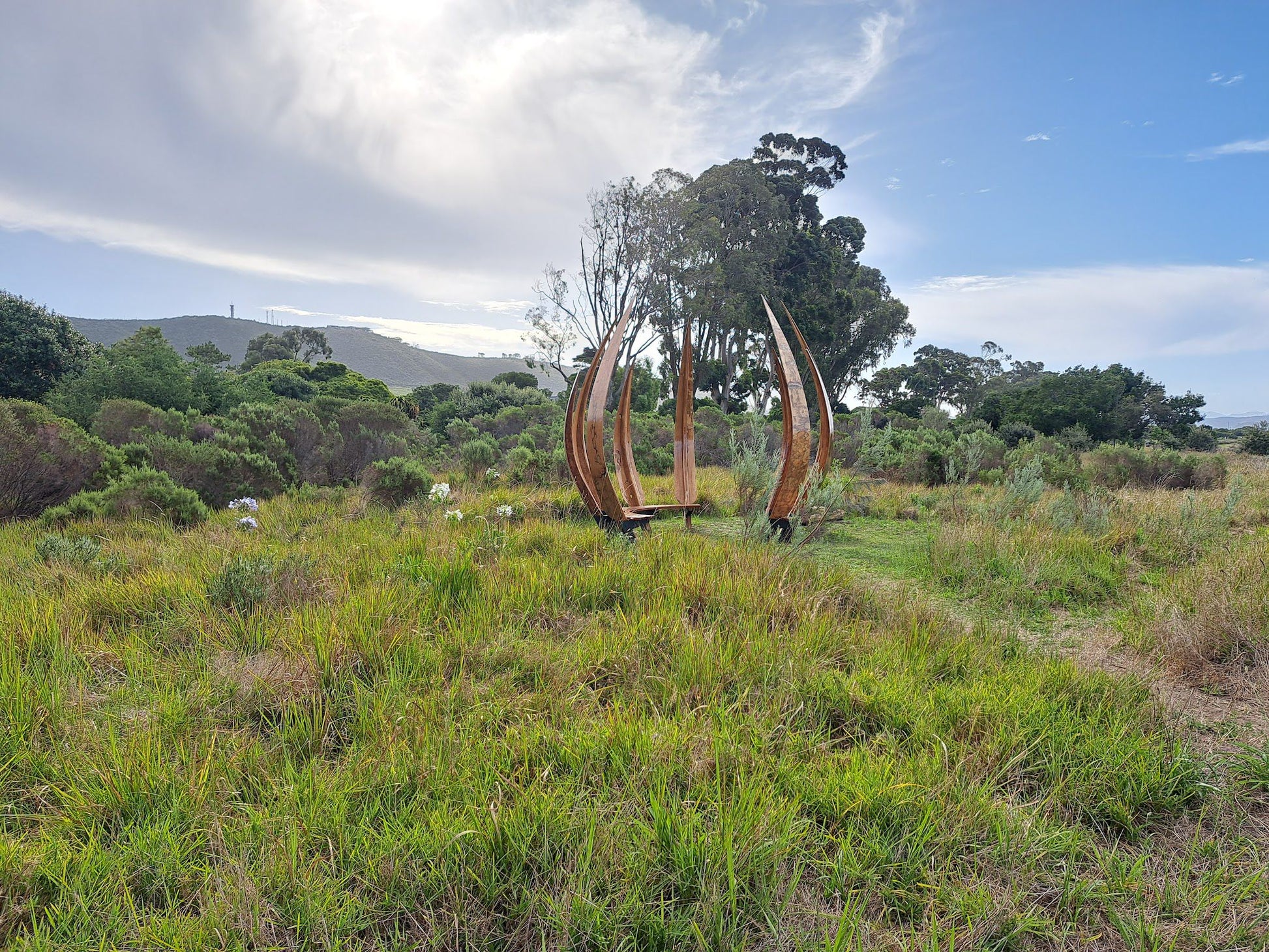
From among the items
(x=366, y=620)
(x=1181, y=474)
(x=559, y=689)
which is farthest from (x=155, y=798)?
(x=1181, y=474)

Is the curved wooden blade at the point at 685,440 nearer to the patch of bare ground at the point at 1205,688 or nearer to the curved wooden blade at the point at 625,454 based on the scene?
the curved wooden blade at the point at 625,454

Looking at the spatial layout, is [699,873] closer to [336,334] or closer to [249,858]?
[249,858]

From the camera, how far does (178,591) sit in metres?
3.49

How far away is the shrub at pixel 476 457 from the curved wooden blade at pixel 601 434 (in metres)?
4.88

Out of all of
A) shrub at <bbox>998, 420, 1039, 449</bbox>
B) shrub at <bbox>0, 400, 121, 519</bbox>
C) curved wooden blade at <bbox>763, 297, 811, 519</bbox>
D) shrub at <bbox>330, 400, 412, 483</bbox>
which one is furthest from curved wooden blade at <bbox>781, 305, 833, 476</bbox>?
shrub at <bbox>998, 420, 1039, 449</bbox>

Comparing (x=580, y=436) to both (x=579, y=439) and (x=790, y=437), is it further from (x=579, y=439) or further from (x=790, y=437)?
(x=790, y=437)

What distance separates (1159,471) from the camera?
11625 mm

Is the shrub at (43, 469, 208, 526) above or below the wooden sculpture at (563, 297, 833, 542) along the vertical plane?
below

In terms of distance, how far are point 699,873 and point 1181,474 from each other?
14.0 meters

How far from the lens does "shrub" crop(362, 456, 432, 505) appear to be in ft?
24.4

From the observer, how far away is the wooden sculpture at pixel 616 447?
5383 mm

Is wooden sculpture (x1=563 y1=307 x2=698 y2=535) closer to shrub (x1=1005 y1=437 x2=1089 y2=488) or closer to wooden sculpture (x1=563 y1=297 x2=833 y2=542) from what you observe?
wooden sculpture (x1=563 y1=297 x2=833 y2=542)

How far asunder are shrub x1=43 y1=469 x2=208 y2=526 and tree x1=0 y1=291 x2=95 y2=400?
1261 cm

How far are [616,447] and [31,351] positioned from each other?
1756 cm
